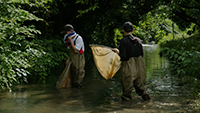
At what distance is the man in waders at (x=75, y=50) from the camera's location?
8031mm

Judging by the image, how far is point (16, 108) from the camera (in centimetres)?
605

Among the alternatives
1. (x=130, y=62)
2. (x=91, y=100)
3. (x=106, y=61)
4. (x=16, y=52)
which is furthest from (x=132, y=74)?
(x=16, y=52)

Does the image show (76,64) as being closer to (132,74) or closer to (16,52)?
(16,52)

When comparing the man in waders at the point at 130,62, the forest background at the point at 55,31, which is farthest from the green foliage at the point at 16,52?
the man in waders at the point at 130,62

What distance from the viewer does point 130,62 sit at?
619 centimetres

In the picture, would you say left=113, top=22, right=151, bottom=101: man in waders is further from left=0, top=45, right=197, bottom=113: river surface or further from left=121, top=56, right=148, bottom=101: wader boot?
left=0, top=45, right=197, bottom=113: river surface

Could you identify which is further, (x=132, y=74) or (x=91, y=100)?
(x=91, y=100)

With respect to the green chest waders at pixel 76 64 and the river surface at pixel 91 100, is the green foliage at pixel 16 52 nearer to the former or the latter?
the river surface at pixel 91 100

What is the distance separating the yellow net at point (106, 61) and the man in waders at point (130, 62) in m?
0.59

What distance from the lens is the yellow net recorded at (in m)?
6.88

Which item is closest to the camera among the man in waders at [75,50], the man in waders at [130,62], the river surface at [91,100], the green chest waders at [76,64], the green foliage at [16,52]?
the river surface at [91,100]

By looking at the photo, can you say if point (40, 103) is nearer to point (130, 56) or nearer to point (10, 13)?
point (130, 56)

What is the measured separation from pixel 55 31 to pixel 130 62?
30.7ft

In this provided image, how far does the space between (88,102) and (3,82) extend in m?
2.90
